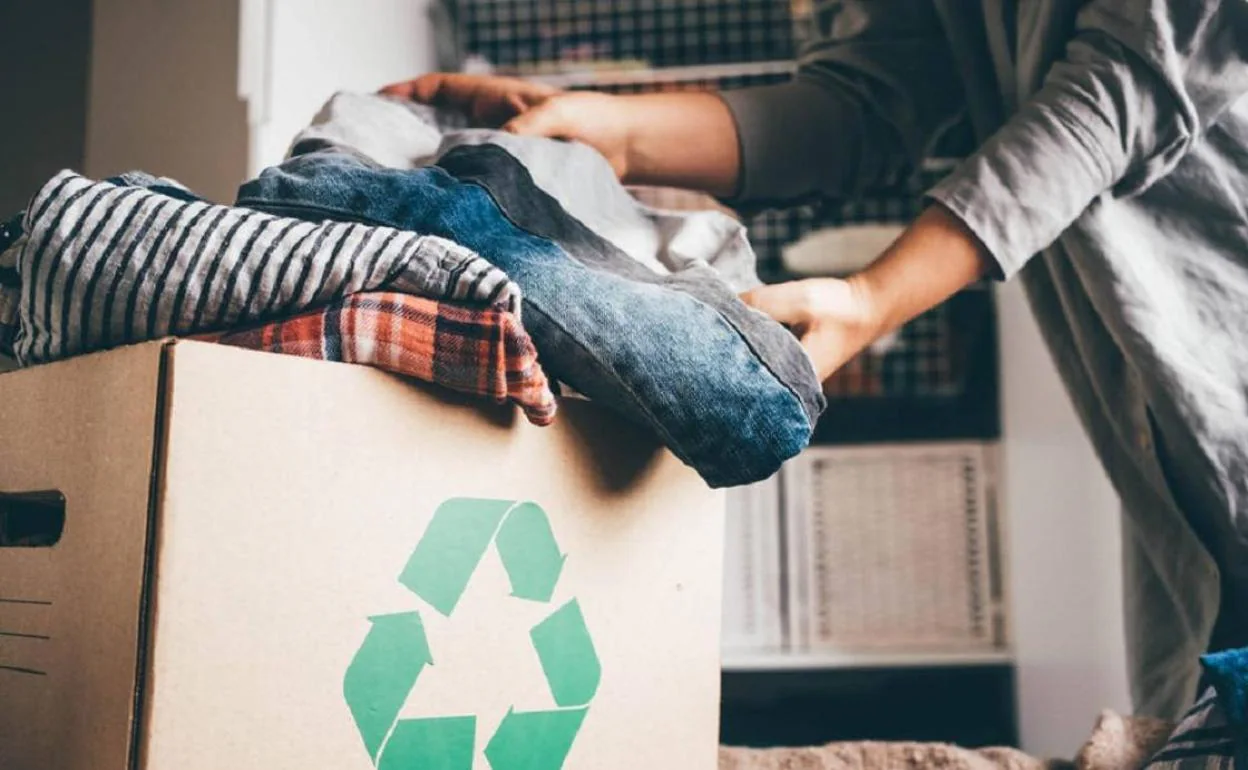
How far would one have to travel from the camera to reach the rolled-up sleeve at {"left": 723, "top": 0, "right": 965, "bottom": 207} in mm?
932

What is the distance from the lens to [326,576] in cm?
52

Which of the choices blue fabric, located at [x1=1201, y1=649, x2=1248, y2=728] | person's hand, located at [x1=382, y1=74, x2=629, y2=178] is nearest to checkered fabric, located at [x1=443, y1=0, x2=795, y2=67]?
person's hand, located at [x1=382, y1=74, x2=629, y2=178]

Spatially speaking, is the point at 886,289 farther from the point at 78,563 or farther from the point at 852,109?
the point at 78,563

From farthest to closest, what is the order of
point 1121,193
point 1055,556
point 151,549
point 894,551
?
point 894,551
point 1055,556
point 1121,193
point 151,549

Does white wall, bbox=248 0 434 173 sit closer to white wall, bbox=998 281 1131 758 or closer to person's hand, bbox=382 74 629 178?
person's hand, bbox=382 74 629 178

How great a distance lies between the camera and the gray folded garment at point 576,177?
2.30ft

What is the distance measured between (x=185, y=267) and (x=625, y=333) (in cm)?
20

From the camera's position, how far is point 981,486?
1.50 meters

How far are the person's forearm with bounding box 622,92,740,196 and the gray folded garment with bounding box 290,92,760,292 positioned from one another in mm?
115

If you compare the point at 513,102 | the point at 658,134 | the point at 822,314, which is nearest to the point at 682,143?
the point at 658,134

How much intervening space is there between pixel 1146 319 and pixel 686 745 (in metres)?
0.42

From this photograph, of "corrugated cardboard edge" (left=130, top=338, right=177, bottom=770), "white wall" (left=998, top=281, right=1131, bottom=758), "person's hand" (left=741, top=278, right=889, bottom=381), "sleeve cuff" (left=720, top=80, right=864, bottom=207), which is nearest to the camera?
"corrugated cardboard edge" (left=130, top=338, right=177, bottom=770)

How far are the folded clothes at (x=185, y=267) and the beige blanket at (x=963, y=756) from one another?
1.33 feet

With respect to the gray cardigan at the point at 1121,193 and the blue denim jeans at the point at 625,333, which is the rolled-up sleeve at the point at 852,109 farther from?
the blue denim jeans at the point at 625,333
